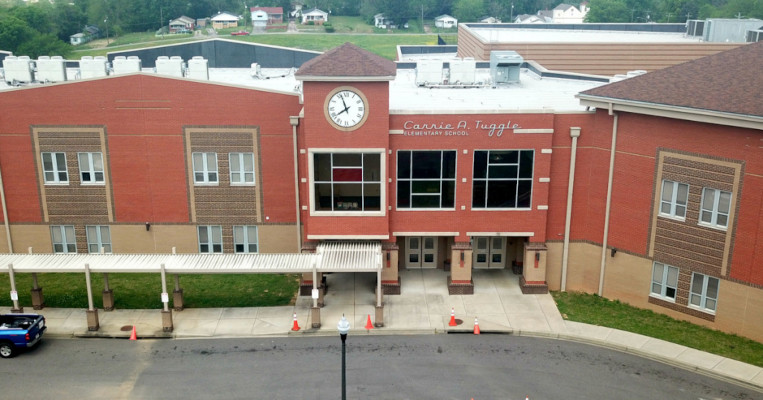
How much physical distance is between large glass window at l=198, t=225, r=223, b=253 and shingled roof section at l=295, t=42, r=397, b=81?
10472mm

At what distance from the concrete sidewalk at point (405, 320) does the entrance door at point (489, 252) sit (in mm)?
2357

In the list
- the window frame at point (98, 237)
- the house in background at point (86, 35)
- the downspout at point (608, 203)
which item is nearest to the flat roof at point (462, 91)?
the downspout at point (608, 203)

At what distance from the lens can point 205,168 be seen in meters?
35.3

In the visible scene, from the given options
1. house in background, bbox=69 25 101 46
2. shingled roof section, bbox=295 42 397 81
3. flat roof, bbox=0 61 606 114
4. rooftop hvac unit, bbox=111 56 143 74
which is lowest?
house in background, bbox=69 25 101 46

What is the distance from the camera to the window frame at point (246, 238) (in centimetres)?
3638

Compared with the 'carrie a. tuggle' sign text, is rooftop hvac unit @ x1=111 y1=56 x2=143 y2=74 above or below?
above

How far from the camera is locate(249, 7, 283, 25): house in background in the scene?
157250 millimetres

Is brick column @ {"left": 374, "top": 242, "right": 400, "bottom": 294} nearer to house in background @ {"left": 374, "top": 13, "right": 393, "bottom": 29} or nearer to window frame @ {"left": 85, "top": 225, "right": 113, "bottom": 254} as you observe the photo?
window frame @ {"left": 85, "top": 225, "right": 113, "bottom": 254}

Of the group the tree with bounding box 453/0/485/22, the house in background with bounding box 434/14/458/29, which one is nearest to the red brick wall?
the house in background with bounding box 434/14/458/29

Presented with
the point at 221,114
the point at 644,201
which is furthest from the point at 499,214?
the point at 221,114

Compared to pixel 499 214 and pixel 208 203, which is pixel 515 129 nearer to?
pixel 499 214

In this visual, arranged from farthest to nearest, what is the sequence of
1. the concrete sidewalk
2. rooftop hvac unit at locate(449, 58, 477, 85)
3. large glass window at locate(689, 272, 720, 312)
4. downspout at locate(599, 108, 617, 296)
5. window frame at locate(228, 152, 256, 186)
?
rooftop hvac unit at locate(449, 58, 477, 85) → window frame at locate(228, 152, 256, 186) → downspout at locate(599, 108, 617, 296) → large glass window at locate(689, 272, 720, 312) → the concrete sidewalk

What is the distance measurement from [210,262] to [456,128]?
40.7ft

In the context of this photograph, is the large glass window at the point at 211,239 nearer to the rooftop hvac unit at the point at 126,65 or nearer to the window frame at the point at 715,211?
the rooftop hvac unit at the point at 126,65
